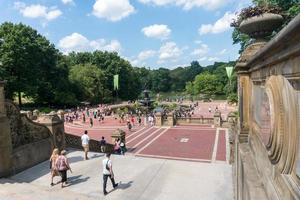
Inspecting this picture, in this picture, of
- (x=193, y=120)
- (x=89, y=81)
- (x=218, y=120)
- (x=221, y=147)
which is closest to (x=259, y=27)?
(x=221, y=147)

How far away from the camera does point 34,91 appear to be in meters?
45.7

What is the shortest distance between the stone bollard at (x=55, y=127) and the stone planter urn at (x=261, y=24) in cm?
1008

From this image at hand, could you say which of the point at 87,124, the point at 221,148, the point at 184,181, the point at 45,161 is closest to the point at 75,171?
the point at 45,161

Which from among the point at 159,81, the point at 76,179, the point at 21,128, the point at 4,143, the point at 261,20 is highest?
the point at 159,81

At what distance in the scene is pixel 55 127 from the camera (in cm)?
1341

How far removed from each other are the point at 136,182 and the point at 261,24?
6.39 m

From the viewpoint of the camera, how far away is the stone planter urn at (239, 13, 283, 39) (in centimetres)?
547

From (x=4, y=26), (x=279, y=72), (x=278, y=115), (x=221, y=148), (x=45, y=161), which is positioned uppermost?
Result: (x=4, y=26)

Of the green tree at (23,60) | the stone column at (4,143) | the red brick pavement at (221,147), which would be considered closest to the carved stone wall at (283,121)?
the stone column at (4,143)

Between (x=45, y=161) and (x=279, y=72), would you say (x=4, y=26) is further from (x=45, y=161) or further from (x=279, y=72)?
(x=279, y=72)

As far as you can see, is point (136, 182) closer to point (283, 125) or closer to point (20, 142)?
point (20, 142)

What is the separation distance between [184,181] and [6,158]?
6.44m

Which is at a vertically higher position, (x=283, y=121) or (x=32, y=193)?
(x=283, y=121)

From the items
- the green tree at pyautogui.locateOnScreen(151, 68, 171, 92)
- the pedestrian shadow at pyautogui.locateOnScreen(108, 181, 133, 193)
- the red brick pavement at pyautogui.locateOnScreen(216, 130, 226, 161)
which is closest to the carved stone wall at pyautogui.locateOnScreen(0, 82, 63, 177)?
the pedestrian shadow at pyautogui.locateOnScreen(108, 181, 133, 193)
